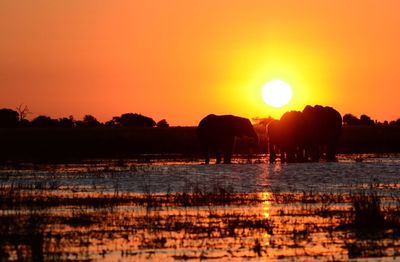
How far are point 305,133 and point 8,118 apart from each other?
52071 mm

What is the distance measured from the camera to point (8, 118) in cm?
8562

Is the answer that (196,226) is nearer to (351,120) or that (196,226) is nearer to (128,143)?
(128,143)

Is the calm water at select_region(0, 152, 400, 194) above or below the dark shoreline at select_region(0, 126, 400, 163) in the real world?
below

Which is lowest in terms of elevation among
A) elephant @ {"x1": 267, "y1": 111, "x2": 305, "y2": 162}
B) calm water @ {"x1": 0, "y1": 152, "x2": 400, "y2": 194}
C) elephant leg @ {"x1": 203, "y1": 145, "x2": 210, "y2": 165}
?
calm water @ {"x1": 0, "y1": 152, "x2": 400, "y2": 194}

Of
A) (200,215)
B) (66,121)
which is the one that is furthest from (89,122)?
(200,215)

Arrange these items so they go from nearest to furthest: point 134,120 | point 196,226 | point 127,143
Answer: point 196,226 → point 127,143 → point 134,120

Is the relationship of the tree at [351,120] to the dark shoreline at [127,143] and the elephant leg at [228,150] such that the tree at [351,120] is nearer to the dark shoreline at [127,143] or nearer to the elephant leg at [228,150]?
the dark shoreline at [127,143]

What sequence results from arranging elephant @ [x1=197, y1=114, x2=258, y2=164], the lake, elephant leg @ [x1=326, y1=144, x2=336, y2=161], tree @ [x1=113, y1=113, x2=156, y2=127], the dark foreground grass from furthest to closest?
tree @ [x1=113, y1=113, x2=156, y2=127]
elephant @ [x1=197, y1=114, x2=258, y2=164]
elephant leg @ [x1=326, y1=144, x2=336, y2=161]
the lake
the dark foreground grass

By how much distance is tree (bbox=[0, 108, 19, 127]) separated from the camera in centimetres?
7831

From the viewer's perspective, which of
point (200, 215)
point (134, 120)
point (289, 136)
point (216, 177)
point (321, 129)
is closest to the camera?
point (200, 215)

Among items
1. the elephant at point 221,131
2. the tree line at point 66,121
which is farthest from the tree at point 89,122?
the elephant at point 221,131

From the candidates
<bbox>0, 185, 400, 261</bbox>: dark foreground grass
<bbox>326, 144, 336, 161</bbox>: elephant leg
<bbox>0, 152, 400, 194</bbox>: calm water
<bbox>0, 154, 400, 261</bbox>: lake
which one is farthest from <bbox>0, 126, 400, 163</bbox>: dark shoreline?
<bbox>0, 185, 400, 261</bbox>: dark foreground grass

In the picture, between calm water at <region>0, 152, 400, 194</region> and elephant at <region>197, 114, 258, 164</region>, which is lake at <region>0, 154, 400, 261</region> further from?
elephant at <region>197, 114, 258, 164</region>

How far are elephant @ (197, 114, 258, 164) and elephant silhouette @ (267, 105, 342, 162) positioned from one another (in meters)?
1.25
